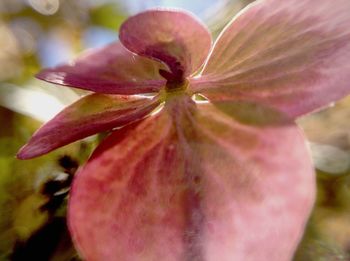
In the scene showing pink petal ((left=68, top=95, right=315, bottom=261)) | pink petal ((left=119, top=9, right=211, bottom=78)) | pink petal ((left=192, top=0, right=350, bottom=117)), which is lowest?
pink petal ((left=68, top=95, right=315, bottom=261))

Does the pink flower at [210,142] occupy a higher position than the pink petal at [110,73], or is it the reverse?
the pink petal at [110,73]

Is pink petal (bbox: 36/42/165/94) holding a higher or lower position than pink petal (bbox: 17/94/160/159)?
higher

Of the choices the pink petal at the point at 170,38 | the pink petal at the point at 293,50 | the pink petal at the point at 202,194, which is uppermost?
the pink petal at the point at 170,38
